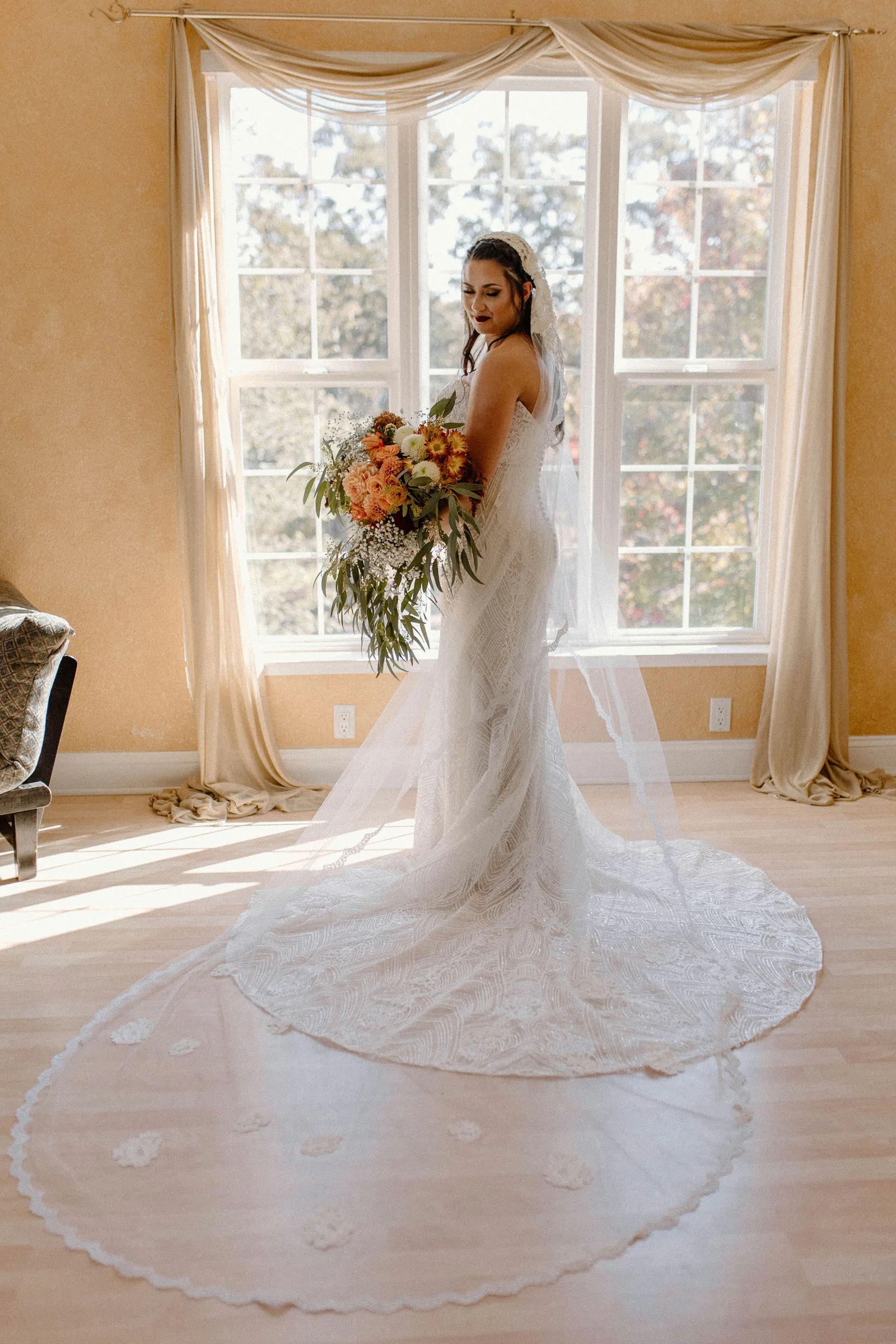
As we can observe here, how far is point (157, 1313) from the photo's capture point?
66.5 inches

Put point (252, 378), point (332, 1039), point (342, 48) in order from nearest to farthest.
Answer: point (332, 1039)
point (342, 48)
point (252, 378)

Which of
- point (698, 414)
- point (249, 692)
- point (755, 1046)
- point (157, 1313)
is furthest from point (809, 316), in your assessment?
point (157, 1313)

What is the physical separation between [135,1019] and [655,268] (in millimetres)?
3316

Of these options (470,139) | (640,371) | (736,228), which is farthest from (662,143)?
(640,371)

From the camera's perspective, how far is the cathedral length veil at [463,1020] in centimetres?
186

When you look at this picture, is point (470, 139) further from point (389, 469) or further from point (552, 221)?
point (389, 469)

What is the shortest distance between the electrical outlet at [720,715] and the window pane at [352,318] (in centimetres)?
194

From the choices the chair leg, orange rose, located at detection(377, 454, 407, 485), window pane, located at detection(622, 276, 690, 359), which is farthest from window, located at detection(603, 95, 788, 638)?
the chair leg

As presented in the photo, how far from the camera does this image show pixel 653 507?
4410 mm

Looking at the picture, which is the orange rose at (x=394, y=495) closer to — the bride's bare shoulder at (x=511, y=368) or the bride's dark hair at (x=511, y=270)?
the bride's bare shoulder at (x=511, y=368)

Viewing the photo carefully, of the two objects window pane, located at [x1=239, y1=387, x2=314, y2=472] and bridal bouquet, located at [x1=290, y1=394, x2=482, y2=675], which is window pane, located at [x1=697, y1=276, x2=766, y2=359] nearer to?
window pane, located at [x1=239, y1=387, x2=314, y2=472]

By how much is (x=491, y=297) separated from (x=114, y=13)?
2.18m

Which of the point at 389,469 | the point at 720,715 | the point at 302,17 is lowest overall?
the point at 720,715

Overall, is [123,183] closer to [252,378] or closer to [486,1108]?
[252,378]
